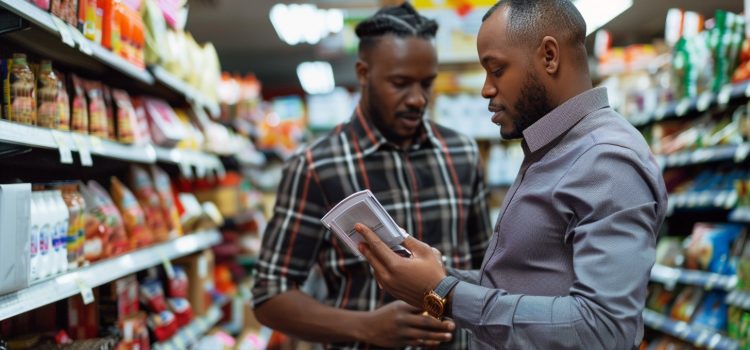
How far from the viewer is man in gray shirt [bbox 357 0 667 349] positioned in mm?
1310

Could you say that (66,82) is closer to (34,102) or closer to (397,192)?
(34,102)

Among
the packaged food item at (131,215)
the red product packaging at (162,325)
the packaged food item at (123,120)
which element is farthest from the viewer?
the red product packaging at (162,325)

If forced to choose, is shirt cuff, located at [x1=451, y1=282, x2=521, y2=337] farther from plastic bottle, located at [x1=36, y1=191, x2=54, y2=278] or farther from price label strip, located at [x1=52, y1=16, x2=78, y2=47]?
price label strip, located at [x1=52, y1=16, x2=78, y2=47]

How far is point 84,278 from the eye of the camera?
226 cm

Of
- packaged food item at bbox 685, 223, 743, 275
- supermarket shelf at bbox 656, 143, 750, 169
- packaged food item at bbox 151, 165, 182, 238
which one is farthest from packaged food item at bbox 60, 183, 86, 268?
packaged food item at bbox 685, 223, 743, 275

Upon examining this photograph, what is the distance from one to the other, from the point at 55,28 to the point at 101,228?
0.79 meters

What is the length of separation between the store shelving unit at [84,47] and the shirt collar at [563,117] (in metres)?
1.24

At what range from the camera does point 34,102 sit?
205 cm

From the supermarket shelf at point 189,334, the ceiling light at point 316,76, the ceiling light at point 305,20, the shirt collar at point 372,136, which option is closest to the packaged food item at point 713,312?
the shirt collar at point 372,136

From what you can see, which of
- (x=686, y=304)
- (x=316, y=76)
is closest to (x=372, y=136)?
(x=686, y=304)

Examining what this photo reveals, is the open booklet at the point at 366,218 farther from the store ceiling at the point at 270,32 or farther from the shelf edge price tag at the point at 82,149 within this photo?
the store ceiling at the point at 270,32

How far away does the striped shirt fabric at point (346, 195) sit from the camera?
91.7 inches

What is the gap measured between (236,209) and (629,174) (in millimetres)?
4370

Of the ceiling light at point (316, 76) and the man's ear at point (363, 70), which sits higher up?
the ceiling light at point (316, 76)
